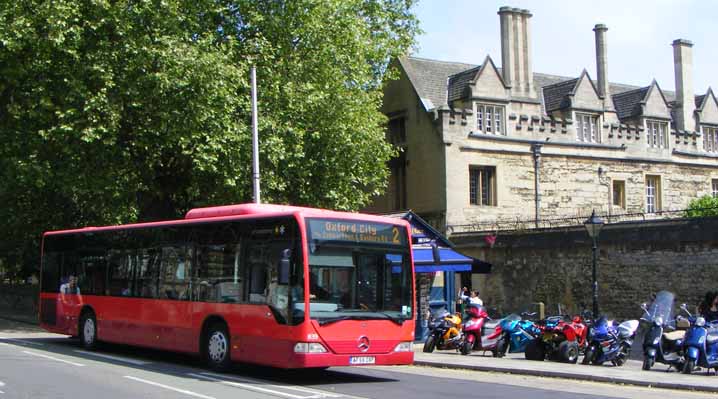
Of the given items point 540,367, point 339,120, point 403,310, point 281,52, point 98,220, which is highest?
point 281,52

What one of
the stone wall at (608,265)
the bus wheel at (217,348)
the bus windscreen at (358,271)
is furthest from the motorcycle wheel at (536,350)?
the stone wall at (608,265)

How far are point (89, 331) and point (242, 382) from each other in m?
7.83

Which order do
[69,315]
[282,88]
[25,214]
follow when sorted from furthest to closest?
[25,214]
[282,88]
[69,315]

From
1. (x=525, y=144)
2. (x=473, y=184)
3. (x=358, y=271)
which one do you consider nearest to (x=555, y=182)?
(x=525, y=144)

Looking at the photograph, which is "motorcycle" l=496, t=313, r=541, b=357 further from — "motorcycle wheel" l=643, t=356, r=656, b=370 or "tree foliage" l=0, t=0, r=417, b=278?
"tree foliage" l=0, t=0, r=417, b=278

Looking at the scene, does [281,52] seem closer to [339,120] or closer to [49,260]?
[339,120]

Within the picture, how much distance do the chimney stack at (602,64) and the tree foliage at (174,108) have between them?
16372 mm

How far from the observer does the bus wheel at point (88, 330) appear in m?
20.5

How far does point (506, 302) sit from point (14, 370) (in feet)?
71.9

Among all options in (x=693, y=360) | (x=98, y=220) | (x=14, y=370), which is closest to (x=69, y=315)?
(x=14, y=370)

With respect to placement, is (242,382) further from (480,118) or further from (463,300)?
(480,118)

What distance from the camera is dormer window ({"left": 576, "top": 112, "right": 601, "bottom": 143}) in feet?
140

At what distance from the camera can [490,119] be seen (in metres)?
40.5

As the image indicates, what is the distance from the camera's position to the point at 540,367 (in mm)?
17203
